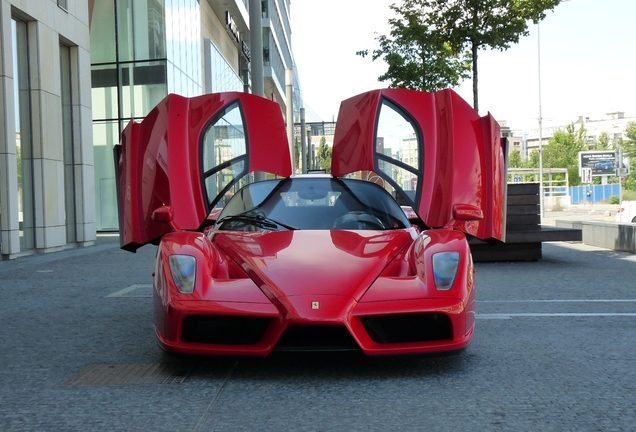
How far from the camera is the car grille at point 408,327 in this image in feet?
12.8

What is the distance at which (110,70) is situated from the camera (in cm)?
2270

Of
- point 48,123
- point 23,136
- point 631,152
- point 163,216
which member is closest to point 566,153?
point 631,152

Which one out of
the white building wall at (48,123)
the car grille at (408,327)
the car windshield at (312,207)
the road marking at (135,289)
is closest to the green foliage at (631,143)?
the white building wall at (48,123)

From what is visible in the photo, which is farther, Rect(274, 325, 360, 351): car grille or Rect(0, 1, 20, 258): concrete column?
Rect(0, 1, 20, 258): concrete column

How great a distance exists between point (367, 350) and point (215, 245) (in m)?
1.35

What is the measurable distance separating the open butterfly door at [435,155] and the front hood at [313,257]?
0.84 metres

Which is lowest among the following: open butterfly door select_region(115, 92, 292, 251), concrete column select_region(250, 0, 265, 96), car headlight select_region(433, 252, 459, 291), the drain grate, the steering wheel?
the drain grate

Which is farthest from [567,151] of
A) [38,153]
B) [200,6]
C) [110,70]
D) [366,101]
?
[366,101]

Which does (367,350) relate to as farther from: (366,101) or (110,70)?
(110,70)

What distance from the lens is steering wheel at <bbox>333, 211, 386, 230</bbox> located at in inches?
201

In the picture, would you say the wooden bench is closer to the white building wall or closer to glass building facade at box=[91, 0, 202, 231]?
the white building wall

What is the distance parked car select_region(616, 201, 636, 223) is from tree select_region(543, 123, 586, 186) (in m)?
66.5

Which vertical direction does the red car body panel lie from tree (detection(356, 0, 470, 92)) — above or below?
below

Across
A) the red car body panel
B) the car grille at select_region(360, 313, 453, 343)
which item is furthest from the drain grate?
the car grille at select_region(360, 313, 453, 343)
